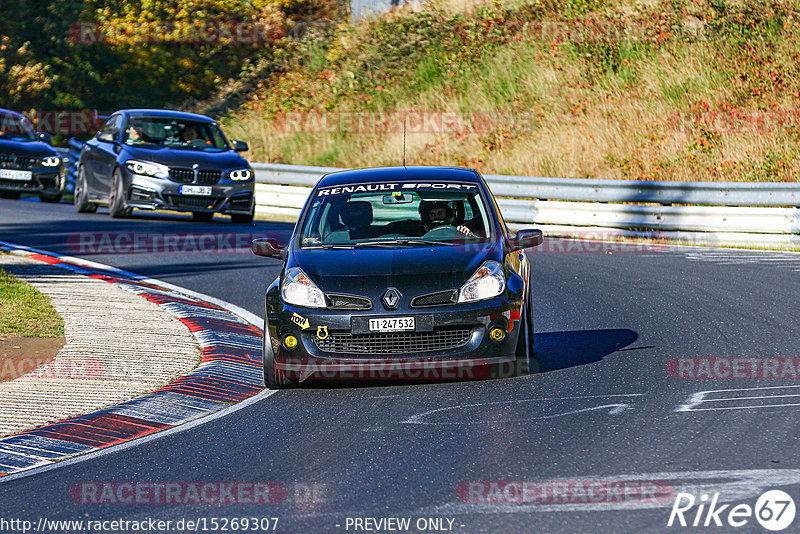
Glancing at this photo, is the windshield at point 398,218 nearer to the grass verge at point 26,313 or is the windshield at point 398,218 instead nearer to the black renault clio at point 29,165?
the grass verge at point 26,313

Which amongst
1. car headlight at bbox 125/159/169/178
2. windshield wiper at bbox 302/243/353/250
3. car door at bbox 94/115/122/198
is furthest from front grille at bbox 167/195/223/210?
windshield wiper at bbox 302/243/353/250

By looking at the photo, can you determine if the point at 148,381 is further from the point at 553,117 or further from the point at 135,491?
the point at 553,117

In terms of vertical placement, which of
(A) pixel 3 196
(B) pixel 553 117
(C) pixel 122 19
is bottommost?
(A) pixel 3 196

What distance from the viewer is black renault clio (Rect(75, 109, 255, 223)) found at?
20391 millimetres

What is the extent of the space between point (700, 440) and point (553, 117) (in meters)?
22.3

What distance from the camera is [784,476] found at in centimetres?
593

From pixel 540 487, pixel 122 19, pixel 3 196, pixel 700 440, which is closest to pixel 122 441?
pixel 540 487

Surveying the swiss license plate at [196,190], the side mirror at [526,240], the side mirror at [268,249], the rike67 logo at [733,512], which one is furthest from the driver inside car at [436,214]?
the swiss license plate at [196,190]

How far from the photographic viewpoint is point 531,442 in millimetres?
6902

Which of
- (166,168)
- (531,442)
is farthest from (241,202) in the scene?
(531,442)

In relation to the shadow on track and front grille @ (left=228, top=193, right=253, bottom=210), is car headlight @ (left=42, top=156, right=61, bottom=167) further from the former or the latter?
the shadow on track

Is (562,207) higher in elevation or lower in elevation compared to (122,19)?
lower

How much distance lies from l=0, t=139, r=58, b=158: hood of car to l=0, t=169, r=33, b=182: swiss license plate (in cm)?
39

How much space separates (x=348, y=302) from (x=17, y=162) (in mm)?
18542
